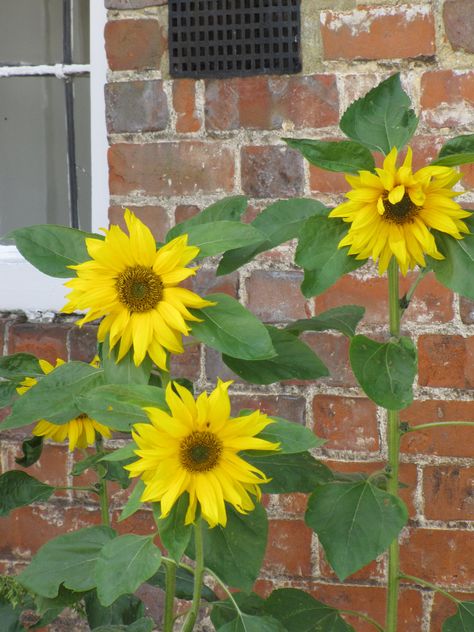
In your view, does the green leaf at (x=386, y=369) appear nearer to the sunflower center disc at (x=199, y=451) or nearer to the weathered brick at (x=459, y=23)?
the sunflower center disc at (x=199, y=451)

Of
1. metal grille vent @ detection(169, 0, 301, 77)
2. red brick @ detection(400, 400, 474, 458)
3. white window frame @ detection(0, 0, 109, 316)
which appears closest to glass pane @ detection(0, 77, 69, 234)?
white window frame @ detection(0, 0, 109, 316)

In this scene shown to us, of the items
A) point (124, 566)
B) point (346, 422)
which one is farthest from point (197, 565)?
point (346, 422)

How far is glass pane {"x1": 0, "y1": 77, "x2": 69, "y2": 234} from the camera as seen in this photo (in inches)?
81.4

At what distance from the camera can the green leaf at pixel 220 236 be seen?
3.65 feet

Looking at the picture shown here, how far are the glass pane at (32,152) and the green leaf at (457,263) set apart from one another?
1117 millimetres

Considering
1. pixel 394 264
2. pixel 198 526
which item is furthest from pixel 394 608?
pixel 394 264

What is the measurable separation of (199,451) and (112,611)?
488mm

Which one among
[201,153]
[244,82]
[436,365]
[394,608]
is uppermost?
[244,82]

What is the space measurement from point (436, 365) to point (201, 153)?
1.87 feet

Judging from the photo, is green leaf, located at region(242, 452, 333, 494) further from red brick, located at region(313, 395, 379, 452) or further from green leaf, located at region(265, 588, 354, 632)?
red brick, located at region(313, 395, 379, 452)

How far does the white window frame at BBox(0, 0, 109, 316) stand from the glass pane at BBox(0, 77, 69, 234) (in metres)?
0.17

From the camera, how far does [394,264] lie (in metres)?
1.21

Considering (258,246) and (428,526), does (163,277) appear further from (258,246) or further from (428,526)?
(428,526)

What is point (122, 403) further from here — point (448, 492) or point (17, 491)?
point (448, 492)
